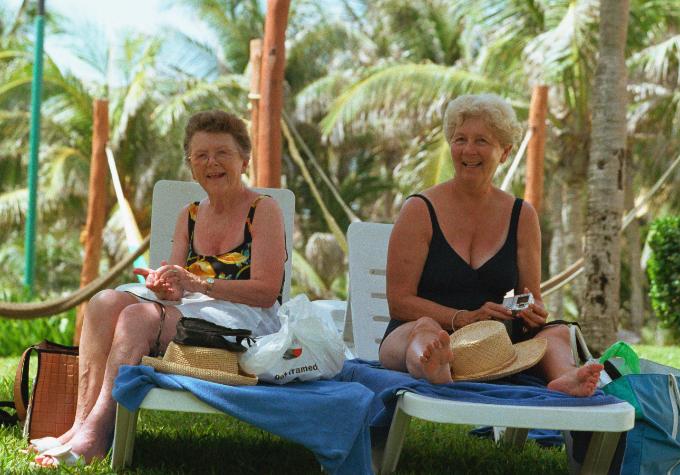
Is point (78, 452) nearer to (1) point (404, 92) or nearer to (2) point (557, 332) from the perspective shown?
(2) point (557, 332)

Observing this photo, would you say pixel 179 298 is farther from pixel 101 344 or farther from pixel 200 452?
pixel 200 452

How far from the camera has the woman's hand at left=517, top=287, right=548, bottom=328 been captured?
12.1 feet

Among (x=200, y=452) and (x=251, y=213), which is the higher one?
(x=251, y=213)

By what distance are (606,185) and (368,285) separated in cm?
377

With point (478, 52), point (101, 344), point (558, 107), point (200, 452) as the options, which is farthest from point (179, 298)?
point (478, 52)

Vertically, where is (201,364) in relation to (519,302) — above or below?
below

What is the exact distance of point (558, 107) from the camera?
756 inches

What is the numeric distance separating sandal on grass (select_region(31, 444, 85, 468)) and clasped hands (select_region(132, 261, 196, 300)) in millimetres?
647

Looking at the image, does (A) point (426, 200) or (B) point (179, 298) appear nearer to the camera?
(B) point (179, 298)

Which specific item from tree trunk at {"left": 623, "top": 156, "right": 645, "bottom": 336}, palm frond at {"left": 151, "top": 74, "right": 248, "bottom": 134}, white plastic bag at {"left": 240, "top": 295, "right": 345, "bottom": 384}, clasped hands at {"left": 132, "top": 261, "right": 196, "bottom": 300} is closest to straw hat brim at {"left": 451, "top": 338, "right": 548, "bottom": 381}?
white plastic bag at {"left": 240, "top": 295, "right": 345, "bottom": 384}

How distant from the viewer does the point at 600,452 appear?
10.8 feet

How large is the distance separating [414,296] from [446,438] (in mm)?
984

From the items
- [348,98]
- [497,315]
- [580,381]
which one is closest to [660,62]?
[348,98]

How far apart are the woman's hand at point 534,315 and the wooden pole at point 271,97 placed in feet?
12.1
